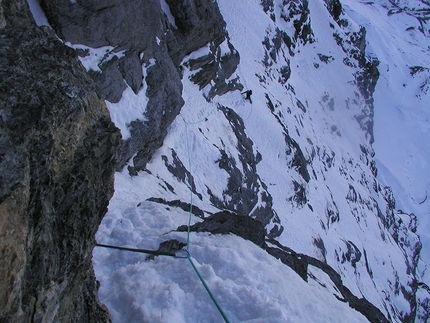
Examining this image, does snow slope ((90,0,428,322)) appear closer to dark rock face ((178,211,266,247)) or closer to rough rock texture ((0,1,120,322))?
dark rock face ((178,211,266,247))

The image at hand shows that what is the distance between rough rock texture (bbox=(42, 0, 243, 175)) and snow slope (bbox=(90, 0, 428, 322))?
0.78 m

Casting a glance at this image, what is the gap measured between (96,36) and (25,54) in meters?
8.06

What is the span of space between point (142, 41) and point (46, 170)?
34.5ft

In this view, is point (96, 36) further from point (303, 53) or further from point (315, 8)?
point (315, 8)

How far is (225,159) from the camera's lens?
20.1m

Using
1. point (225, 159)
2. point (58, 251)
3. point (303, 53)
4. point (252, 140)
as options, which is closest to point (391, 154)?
point (303, 53)

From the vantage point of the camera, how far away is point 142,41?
12852 millimetres

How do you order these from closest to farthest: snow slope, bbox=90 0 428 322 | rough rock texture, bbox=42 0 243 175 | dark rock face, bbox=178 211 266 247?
snow slope, bbox=90 0 428 322 → dark rock face, bbox=178 211 266 247 → rough rock texture, bbox=42 0 243 175

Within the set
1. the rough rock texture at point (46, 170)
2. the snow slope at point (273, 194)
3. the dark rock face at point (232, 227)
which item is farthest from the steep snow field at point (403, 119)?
the rough rock texture at point (46, 170)

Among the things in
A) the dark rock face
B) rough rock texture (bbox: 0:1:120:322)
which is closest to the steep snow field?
the dark rock face

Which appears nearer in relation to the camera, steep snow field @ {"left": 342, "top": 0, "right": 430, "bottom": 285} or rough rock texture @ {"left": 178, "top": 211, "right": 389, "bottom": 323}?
rough rock texture @ {"left": 178, "top": 211, "right": 389, "bottom": 323}

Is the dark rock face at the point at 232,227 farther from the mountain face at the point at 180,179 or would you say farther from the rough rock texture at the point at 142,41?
the rough rock texture at the point at 142,41

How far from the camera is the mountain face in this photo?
3449mm

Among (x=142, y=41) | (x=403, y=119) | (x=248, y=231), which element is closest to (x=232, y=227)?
(x=248, y=231)
